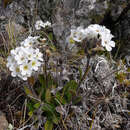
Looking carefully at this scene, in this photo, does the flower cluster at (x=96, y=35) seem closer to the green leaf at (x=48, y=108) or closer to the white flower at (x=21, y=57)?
the white flower at (x=21, y=57)

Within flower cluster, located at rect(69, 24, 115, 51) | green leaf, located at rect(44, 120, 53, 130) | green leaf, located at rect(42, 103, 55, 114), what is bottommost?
green leaf, located at rect(44, 120, 53, 130)

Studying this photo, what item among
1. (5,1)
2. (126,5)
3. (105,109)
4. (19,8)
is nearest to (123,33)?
(126,5)

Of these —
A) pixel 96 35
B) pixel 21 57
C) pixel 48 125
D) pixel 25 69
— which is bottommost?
pixel 48 125

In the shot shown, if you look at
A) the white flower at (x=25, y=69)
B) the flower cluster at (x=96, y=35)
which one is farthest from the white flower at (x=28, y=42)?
the flower cluster at (x=96, y=35)

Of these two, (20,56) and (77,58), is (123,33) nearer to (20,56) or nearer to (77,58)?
(77,58)

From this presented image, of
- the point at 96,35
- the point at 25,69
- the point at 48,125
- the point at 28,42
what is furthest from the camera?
the point at 48,125

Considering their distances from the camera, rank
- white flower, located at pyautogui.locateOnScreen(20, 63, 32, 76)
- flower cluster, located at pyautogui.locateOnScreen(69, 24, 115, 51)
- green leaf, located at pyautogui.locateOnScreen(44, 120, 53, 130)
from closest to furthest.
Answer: white flower, located at pyautogui.locateOnScreen(20, 63, 32, 76) < flower cluster, located at pyautogui.locateOnScreen(69, 24, 115, 51) < green leaf, located at pyautogui.locateOnScreen(44, 120, 53, 130)

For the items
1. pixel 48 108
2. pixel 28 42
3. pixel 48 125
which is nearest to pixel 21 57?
pixel 28 42

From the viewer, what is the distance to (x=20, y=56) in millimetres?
1648

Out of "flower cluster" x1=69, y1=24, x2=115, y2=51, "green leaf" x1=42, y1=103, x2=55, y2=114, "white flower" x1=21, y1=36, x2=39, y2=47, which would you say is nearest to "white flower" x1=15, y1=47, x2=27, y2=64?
"white flower" x1=21, y1=36, x2=39, y2=47

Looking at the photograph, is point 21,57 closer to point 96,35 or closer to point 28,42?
point 28,42

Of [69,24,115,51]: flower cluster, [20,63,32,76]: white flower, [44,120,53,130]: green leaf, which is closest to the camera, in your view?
[20,63,32,76]: white flower

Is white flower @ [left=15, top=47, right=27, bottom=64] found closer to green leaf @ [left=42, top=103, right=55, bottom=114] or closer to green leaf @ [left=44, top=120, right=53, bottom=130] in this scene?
green leaf @ [left=42, top=103, right=55, bottom=114]

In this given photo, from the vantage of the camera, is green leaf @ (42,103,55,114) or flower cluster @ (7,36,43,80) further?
green leaf @ (42,103,55,114)
